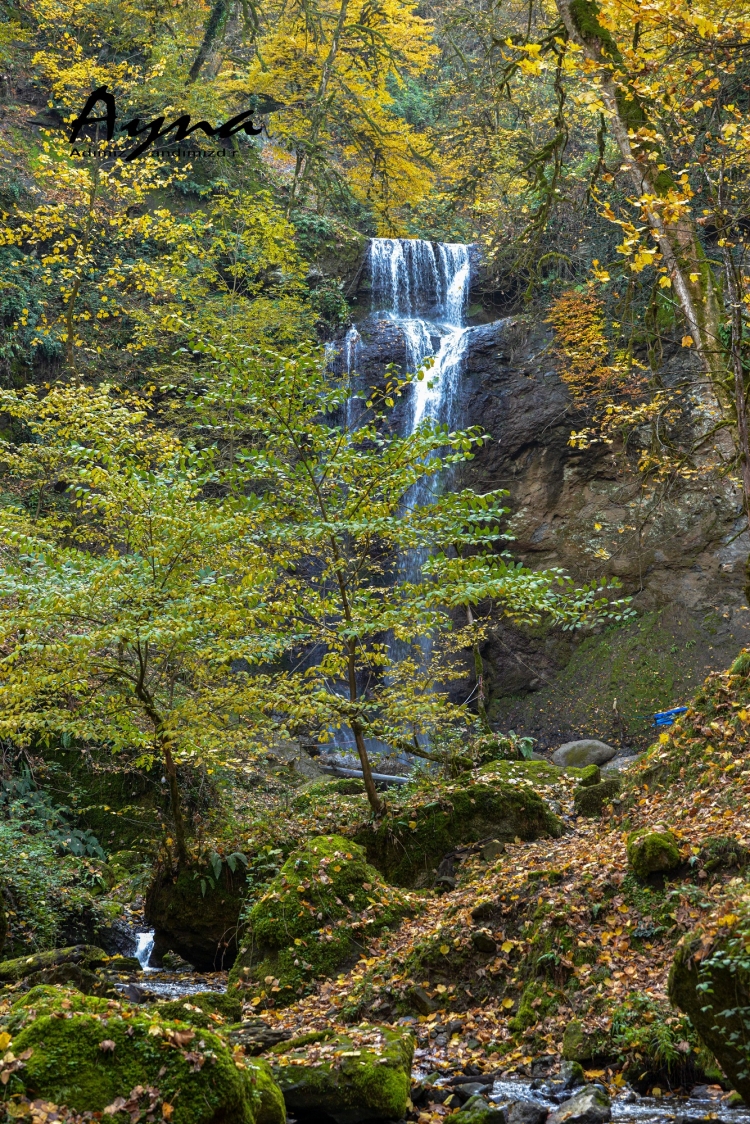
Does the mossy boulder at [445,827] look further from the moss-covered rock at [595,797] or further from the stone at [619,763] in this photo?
the stone at [619,763]

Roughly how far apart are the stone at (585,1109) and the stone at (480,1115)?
0.71ft

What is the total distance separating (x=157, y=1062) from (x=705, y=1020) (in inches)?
79.7

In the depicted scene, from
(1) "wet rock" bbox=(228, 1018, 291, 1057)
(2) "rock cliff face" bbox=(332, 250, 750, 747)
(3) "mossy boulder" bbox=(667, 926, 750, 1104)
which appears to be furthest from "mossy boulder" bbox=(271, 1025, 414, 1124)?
(2) "rock cliff face" bbox=(332, 250, 750, 747)

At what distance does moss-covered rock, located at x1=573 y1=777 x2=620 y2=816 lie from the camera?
807 centimetres

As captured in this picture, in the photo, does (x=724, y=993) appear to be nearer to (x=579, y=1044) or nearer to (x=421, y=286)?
(x=579, y=1044)

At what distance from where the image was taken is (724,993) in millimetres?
2994

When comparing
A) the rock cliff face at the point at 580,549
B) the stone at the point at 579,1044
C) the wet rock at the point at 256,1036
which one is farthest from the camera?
the rock cliff face at the point at 580,549

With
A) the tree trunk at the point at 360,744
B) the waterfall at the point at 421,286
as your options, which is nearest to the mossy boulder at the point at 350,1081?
the tree trunk at the point at 360,744

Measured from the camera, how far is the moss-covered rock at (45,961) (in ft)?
18.9

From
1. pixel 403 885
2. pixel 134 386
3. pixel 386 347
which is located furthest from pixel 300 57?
pixel 403 885

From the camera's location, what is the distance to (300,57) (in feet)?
65.0

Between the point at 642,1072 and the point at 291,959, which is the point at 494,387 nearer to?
the point at 291,959

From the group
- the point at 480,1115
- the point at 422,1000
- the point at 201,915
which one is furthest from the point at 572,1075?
the point at 201,915

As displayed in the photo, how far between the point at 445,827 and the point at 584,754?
7.67 m
